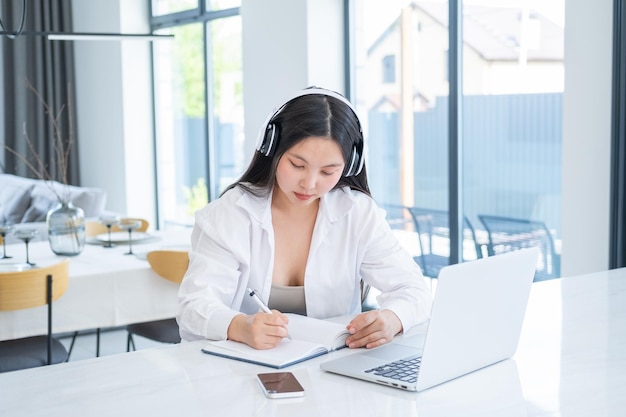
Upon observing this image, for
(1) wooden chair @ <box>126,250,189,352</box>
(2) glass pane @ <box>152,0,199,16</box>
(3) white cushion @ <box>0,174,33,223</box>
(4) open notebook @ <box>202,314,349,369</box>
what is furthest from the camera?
(2) glass pane @ <box>152,0,199,16</box>

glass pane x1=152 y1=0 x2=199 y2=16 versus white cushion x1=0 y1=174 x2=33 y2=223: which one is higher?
glass pane x1=152 y1=0 x2=199 y2=16

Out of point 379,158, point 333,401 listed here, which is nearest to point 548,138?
point 379,158

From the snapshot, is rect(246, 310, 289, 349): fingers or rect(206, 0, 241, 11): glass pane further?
rect(206, 0, 241, 11): glass pane

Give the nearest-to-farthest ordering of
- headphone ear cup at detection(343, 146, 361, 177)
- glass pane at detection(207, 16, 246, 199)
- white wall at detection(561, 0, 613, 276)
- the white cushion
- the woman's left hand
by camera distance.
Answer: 1. the woman's left hand
2. headphone ear cup at detection(343, 146, 361, 177)
3. white wall at detection(561, 0, 613, 276)
4. glass pane at detection(207, 16, 246, 199)
5. the white cushion

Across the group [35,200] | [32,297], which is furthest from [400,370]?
[35,200]

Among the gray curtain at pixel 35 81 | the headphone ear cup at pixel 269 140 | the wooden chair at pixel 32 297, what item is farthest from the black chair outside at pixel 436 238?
the gray curtain at pixel 35 81

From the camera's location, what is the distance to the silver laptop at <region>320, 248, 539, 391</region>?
1.46 m

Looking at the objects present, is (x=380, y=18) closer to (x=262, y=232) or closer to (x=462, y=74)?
(x=462, y=74)

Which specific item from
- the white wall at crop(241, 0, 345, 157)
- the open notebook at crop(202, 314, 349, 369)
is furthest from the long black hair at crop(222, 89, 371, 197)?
the white wall at crop(241, 0, 345, 157)

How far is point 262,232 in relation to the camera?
211 centimetres

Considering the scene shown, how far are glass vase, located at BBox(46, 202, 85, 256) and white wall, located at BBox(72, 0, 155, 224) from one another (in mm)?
3669

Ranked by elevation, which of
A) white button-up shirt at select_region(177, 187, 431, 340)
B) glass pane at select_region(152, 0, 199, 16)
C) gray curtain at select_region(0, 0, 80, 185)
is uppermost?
glass pane at select_region(152, 0, 199, 16)

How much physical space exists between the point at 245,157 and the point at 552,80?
2.54m

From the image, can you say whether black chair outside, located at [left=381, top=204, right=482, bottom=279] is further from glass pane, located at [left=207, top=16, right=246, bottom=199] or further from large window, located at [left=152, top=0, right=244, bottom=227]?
large window, located at [left=152, top=0, right=244, bottom=227]
